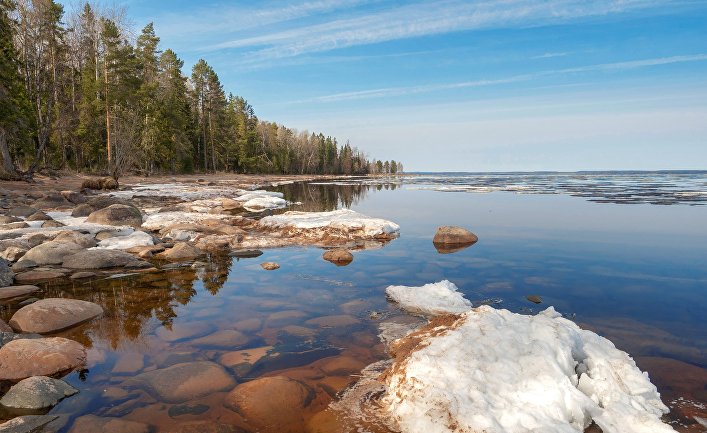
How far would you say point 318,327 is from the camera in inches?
253

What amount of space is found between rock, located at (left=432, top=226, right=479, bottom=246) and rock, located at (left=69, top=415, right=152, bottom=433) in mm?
11201

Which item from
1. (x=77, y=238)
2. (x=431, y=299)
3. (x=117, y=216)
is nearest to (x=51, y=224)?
(x=117, y=216)

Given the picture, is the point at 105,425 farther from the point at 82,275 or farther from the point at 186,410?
the point at 82,275

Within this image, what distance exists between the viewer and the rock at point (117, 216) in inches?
572

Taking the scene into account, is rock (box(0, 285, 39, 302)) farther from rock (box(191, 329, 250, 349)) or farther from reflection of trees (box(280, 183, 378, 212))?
reflection of trees (box(280, 183, 378, 212))

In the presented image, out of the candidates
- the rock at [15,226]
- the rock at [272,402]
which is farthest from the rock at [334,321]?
the rock at [15,226]

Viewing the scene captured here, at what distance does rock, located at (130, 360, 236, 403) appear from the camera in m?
4.45

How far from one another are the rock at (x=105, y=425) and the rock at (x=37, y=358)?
135 cm

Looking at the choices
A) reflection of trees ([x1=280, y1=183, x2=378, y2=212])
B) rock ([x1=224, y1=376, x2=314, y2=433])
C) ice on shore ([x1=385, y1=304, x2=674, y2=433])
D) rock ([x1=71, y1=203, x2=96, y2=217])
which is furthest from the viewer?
reflection of trees ([x1=280, y1=183, x2=378, y2=212])

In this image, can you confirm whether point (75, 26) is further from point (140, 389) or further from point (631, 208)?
point (631, 208)

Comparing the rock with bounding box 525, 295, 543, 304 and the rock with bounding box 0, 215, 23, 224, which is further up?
the rock with bounding box 0, 215, 23, 224

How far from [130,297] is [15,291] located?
7.04 ft

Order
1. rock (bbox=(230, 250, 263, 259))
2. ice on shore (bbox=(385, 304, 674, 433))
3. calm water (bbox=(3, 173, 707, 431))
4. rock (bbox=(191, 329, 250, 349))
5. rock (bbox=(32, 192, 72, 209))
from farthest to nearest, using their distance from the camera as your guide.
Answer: rock (bbox=(32, 192, 72, 209)), rock (bbox=(230, 250, 263, 259)), rock (bbox=(191, 329, 250, 349)), calm water (bbox=(3, 173, 707, 431)), ice on shore (bbox=(385, 304, 674, 433))

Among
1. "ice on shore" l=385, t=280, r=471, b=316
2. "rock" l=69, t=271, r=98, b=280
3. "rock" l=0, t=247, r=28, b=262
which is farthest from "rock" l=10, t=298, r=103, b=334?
"ice on shore" l=385, t=280, r=471, b=316
